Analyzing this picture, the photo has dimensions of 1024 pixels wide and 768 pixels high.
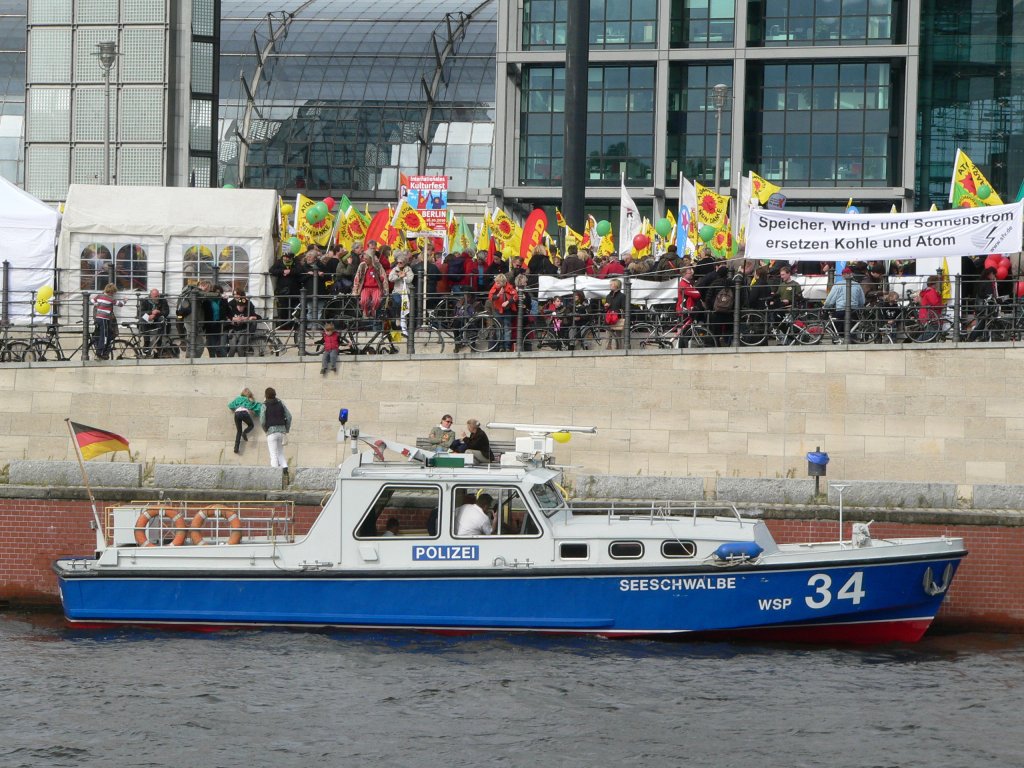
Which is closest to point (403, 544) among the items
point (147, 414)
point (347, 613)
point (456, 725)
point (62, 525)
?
point (347, 613)

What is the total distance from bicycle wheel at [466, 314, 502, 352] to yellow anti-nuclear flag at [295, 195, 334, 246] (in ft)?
26.1

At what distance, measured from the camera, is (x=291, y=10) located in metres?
62.9

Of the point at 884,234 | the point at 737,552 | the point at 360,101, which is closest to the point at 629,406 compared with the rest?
the point at 884,234

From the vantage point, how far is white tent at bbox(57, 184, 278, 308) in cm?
2931

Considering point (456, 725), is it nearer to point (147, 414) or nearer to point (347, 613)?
point (347, 613)

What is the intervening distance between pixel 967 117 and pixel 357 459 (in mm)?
33895

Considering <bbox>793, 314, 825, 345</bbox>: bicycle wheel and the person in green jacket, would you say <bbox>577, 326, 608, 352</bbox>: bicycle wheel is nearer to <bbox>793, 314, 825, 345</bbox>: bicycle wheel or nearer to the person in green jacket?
<bbox>793, 314, 825, 345</bbox>: bicycle wheel

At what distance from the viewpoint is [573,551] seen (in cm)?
2012

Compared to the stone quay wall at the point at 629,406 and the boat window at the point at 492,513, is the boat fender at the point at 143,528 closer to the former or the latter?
the boat window at the point at 492,513

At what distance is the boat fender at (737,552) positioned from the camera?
19.8 m

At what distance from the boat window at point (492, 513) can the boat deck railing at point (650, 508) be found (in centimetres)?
86

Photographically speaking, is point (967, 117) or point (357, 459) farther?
point (967, 117)

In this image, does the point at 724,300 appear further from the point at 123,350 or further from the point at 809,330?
the point at 123,350

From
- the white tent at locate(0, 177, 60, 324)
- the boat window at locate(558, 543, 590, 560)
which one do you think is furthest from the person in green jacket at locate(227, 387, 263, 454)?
the boat window at locate(558, 543, 590, 560)
